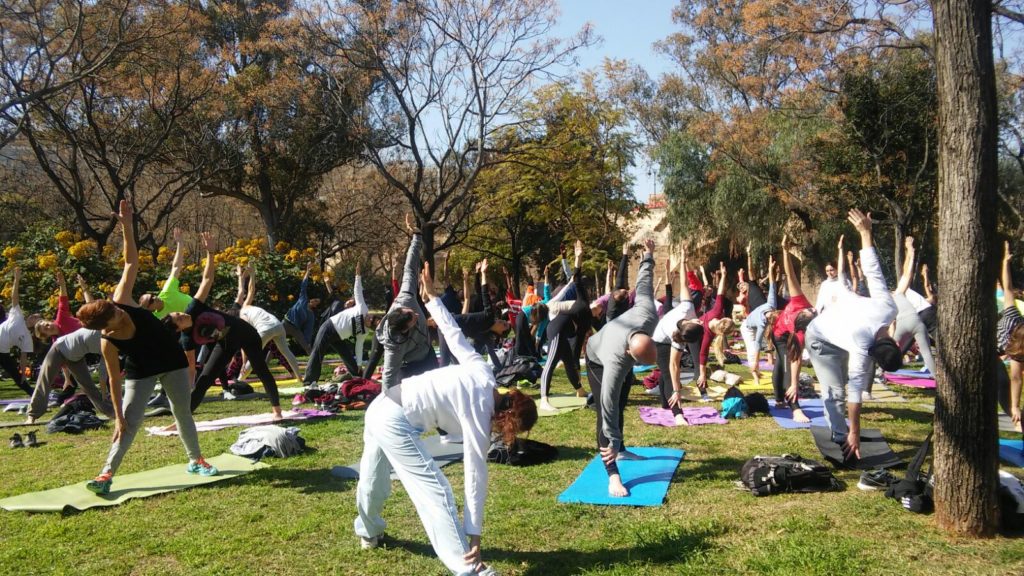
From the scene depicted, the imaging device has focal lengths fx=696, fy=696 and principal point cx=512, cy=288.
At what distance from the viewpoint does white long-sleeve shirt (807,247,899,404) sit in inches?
244

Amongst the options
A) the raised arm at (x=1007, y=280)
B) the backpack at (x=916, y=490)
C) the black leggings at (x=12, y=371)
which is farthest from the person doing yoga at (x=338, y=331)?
the raised arm at (x=1007, y=280)

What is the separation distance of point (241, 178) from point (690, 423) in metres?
23.3

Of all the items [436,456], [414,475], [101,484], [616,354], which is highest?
[616,354]

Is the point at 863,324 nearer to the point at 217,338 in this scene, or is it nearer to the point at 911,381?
the point at 911,381

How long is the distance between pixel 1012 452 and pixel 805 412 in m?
2.80

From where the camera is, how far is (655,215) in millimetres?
44656

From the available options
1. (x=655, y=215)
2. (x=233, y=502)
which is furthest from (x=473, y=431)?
(x=655, y=215)

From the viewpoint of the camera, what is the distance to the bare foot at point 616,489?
5.59 metres

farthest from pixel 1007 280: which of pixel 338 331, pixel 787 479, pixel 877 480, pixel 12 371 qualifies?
pixel 12 371

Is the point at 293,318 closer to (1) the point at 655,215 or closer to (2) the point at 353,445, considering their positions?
(2) the point at 353,445

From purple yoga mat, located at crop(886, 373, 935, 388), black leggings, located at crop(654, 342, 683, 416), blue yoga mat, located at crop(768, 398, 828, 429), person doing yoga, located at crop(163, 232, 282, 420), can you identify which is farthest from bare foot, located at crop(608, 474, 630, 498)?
purple yoga mat, located at crop(886, 373, 935, 388)

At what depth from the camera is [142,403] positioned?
5.86 m

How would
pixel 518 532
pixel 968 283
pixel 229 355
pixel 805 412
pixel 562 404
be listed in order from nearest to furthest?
pixel 968 283 < pixel 518 532 < pixel 229 355 < pixel 805 412 < pixel 562 404

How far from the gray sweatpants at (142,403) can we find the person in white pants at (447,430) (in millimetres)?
2670
